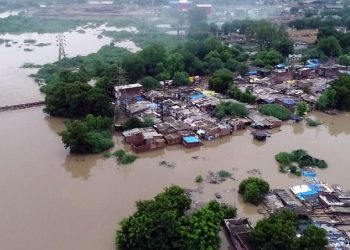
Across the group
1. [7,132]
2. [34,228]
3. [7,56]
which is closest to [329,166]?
[34,228]

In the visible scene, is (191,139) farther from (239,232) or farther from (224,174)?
(239,232)

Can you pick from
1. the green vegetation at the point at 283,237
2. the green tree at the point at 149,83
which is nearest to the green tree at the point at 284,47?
the green tree at the point at 149,83

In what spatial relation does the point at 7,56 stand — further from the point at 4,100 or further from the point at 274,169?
the point at 274,169

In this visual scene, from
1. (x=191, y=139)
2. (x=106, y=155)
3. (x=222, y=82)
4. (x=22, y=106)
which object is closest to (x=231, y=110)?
(x=191, y=139)

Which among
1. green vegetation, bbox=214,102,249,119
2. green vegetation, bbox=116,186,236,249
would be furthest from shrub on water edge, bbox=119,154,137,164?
green vegetation, bbox=214,102,249,119

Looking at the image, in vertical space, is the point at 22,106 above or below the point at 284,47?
below

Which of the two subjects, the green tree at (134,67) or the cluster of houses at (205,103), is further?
the green tree at (134,67)

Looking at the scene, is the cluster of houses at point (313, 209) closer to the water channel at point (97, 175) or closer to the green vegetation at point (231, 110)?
the water channel at point (97, 175)
